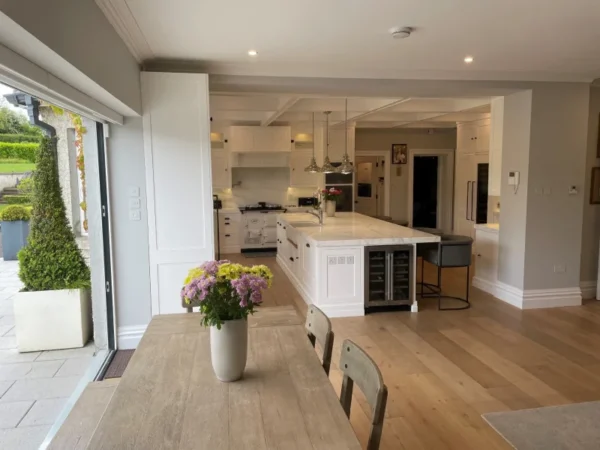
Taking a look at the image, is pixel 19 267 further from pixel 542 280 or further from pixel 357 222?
pixel 542 280

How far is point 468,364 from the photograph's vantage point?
3752mm

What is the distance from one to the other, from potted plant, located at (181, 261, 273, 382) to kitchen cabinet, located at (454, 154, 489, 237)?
7272mm

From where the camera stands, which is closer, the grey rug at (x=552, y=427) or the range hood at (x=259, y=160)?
the grey rug at (x=552, y=427)

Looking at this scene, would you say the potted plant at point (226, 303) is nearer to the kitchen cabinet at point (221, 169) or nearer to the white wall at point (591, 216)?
the white wall at point (591, 216)

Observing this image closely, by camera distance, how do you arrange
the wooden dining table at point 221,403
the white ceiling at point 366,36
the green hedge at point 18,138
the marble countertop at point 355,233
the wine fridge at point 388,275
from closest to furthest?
the wooden dining table at point 221,403 → the green hedge at point 18,138 → the white ceiling at point 366,36 → the marble countertop at point 355,233 → the wine fridge at point 388,275

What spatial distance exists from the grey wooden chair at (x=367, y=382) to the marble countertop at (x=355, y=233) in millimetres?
2938

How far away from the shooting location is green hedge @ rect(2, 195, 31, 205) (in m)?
2.77

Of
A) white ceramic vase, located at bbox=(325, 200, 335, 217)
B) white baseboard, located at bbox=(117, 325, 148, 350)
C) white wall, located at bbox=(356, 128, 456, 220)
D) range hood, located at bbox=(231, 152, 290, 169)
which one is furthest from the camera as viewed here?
white wall, located at bbox=(356, 128, 456, 220)

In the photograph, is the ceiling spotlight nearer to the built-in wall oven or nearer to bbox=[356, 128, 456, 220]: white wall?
the built-in wall oven

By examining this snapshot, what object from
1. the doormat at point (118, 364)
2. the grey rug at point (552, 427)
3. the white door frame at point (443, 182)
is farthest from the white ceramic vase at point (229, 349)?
the white door frame at point (443, 182)

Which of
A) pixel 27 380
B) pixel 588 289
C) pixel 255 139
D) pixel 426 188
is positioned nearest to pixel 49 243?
pixel 27 380

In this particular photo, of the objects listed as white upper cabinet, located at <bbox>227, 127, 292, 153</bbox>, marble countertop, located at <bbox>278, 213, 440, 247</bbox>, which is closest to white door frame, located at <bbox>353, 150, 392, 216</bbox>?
white upper cabinet, located at <bbox>227, 127, 292, 153</bbox>

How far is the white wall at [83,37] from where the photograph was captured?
158 cm

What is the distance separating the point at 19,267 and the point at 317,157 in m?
6.35
